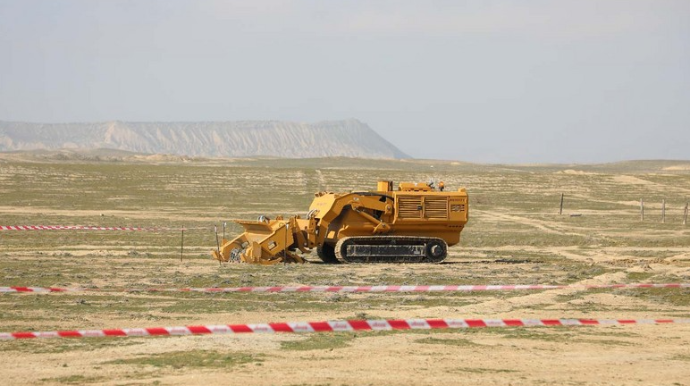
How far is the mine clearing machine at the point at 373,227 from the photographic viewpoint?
28094 mm

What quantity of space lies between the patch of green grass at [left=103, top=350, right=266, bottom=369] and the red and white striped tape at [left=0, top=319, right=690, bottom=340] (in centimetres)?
35

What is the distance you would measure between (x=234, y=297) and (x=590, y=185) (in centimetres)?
6327

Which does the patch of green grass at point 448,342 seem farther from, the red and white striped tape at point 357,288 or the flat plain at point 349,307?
the red and white striped tape at point 357,288

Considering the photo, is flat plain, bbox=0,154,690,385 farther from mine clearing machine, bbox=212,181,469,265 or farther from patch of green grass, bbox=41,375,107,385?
mine clearing machine, bbox=212,181,469,265

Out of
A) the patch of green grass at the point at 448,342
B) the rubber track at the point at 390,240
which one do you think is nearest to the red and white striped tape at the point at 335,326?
the patch of green grass at the point at 448,342

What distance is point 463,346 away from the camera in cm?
1559

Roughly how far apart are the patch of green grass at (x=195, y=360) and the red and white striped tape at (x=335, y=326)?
13.6 inches

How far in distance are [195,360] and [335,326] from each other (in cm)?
278

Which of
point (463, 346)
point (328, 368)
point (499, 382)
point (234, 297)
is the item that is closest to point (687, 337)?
point (463, 346)

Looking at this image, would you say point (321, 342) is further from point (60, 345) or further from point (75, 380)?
point (75, 380)

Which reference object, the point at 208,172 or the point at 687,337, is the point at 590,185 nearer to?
the point at 208,172

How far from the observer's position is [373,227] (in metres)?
28.5

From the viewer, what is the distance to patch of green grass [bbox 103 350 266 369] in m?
13.9

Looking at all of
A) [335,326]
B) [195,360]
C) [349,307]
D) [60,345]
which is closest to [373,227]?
[349,307]
